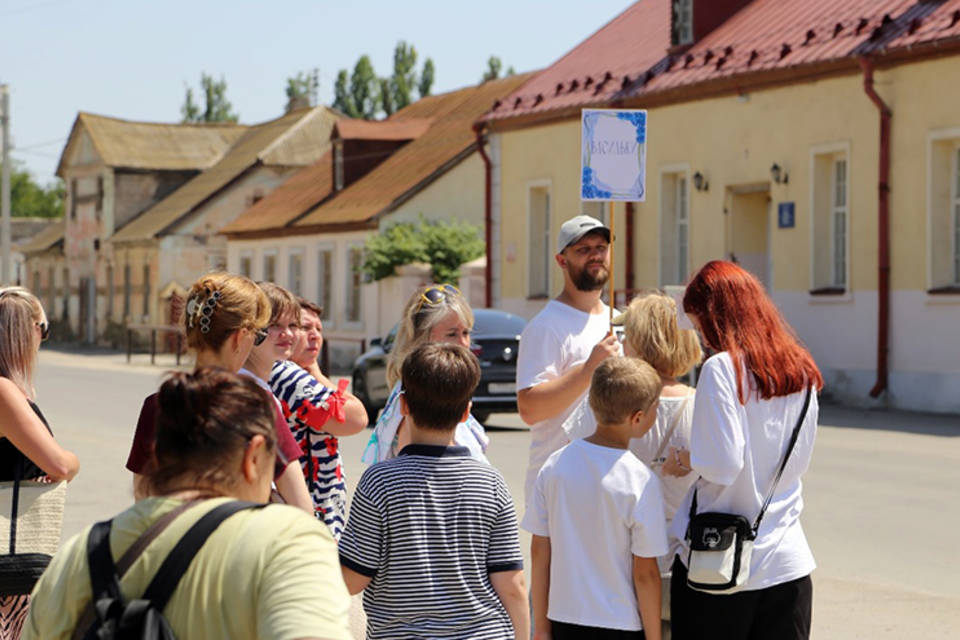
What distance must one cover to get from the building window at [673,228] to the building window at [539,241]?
3.97 m

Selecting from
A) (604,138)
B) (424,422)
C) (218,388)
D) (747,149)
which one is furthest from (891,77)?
(218,388)

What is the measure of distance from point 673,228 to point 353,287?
15392 mm

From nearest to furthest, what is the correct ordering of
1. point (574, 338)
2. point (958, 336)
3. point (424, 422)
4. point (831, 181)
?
point (424, 422) → point (574, 338) → point (958, 336) → point (831, 181)

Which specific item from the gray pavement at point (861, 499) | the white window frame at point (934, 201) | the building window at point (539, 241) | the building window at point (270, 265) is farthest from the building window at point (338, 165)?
the white window frame at point (934, 201)

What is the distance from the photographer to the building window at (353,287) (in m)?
42.1

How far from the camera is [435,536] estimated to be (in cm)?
415

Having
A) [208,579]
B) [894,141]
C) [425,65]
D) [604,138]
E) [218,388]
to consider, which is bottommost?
[208,579]

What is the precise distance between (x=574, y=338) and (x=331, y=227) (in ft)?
123

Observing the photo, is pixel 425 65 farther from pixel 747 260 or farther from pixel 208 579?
pixel 208 579

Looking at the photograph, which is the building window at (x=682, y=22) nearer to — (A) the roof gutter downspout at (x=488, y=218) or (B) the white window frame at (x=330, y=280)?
(A) the roof gutter downspout at (x=488, y=218)

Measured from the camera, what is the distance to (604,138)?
7.14 metres

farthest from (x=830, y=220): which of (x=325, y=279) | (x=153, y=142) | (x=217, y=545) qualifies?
(x=153, y=142)

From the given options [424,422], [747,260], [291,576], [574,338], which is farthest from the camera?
[747,260]

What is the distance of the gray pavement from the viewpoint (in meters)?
8.02
